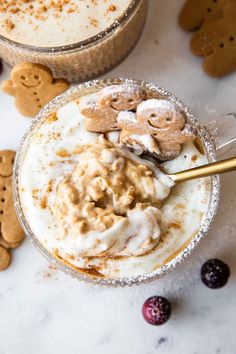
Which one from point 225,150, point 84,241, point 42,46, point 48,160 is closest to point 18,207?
point 48,160

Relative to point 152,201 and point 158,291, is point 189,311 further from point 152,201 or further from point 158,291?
point 152,201

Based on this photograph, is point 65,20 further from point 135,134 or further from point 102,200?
point 102,200

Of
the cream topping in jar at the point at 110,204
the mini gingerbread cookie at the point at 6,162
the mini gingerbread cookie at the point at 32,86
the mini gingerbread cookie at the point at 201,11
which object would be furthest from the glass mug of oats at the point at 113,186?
the mini gingerbread cookie at the point at 201,11

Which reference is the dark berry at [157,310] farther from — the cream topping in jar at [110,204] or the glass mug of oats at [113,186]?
the cream topping in jar at [110,204]

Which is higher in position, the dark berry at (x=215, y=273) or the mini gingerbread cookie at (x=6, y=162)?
the mini gingerbread cookie at (x=6, y=162)

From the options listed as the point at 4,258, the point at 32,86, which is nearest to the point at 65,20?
the point at 32,86

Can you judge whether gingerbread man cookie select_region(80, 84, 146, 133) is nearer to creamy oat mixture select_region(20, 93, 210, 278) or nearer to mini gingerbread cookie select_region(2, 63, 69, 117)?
creamy oat mixture select_region(20, 93, 210, 278)
